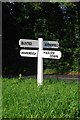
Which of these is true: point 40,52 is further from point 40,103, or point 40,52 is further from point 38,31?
point 38,31

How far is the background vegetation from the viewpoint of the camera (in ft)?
81.5

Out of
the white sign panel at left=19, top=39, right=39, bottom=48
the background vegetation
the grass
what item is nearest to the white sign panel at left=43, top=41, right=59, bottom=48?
the white sign panel at left=19, top=39, right=39, bottom=48

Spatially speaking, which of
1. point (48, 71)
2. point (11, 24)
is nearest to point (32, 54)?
point (11, 24)

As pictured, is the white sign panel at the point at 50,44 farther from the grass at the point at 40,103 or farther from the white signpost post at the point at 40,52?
the grass at the point at 40,103

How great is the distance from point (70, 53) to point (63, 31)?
193 centimetres

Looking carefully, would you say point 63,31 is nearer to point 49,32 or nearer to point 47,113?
point 49,32

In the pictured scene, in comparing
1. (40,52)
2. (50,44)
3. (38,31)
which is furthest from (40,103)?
(38,31)

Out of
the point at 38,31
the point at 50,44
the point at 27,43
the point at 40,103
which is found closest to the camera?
the point at 40,103

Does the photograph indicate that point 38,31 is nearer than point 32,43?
No

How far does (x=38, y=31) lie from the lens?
27.1m

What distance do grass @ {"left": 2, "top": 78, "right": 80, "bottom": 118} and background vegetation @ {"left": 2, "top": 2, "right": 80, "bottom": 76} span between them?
1532 cm

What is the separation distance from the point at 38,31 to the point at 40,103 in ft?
66.2

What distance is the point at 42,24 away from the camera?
2702 cm

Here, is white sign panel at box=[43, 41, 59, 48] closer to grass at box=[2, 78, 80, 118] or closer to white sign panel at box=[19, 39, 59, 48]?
white sign panel at box=[19, 39, 59, 48]
